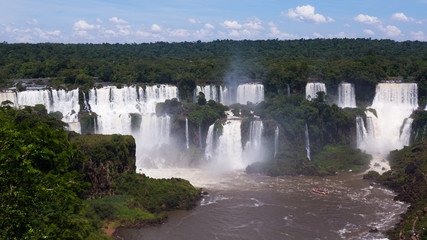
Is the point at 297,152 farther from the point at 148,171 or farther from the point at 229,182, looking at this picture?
the point at 148,171

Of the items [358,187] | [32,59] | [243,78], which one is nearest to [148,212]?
[358,187]

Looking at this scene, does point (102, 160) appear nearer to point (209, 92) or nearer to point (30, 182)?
point (30, 182)

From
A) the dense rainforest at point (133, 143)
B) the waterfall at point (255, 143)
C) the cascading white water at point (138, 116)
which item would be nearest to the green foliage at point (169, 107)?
the dense rainforest at point (133, 143)

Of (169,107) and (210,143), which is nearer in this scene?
(210,143)

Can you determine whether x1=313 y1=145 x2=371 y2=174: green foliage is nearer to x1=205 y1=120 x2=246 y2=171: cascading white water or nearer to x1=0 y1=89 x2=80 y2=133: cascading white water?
x1=205 y1=120 x2=246 y2=171: cascading white water

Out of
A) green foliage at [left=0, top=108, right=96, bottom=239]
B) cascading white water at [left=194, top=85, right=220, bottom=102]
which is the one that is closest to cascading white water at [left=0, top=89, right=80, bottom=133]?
cascading white water at [left=194, top=85, right=220, bottom=102]

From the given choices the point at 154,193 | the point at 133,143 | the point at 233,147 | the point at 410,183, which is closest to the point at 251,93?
the point at 233,147

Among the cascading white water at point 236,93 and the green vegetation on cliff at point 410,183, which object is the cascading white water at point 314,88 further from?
the green vegetation on cliff at point 410,183
